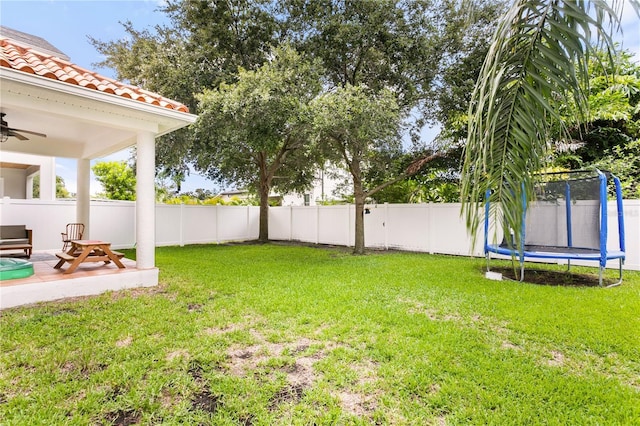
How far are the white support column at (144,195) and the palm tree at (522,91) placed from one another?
19.1 feet

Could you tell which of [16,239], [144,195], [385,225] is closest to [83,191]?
[16,239]

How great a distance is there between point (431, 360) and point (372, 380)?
724 mm

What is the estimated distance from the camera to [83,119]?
212 inches

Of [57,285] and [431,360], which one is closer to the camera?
[431,360]

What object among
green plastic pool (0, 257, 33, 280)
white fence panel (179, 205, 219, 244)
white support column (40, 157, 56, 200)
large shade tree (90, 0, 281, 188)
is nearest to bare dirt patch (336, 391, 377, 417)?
green plastic pool (0, 257, 33, 280)

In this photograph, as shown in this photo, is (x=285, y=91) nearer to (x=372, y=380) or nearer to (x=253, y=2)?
(x=253, y=2)

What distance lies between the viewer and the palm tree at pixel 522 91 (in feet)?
5.51

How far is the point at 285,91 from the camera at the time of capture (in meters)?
8.24

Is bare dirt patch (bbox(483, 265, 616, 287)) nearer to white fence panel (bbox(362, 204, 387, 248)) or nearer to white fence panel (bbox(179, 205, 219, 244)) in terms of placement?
white fence panel (bbox(362, 204, 387, 248))

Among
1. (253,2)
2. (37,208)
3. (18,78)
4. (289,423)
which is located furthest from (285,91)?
(37,208)

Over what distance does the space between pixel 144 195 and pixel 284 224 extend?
9.78 metres

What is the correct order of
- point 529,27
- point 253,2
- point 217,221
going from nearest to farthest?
point 529,27 → point 253,2 → point 217,221

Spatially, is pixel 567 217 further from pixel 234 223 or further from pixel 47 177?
pixel 47 177

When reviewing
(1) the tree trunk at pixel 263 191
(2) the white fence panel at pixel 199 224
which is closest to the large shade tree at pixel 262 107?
(1) the tree trunk at pixel 263 191
